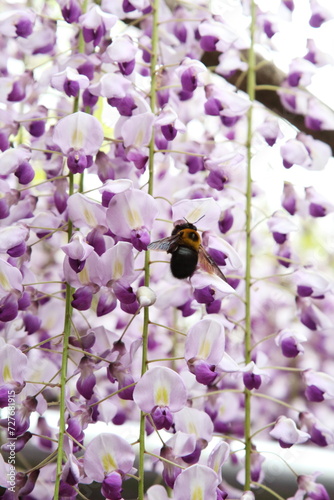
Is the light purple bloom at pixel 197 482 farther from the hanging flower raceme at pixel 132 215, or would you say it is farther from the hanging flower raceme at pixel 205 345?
the hanging flower raceme at pixel 132 215

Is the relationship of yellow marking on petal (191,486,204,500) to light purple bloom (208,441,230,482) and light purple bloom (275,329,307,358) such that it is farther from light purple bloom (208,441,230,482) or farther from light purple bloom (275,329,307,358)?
light purple bloom (275,329,307,358)

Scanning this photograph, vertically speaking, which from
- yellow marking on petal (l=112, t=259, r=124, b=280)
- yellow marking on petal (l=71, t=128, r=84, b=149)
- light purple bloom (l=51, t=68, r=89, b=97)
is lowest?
yellow marking on petal (l=112, t=259, r=124, b=280)

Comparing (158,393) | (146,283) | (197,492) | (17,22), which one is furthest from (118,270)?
(17,22)

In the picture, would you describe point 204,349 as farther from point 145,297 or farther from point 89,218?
point 89,218

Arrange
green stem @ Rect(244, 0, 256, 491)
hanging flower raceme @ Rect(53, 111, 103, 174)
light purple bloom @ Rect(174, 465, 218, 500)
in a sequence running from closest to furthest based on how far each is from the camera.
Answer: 1. light purple bloom @ Rect(174, 465, 218, 500)
2. hanging flower raceme @ Rect(53, 111, 103, 174)
3. green stem @ Rect(244, 0, 256, 491)

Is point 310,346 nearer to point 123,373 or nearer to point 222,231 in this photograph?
point 222,231

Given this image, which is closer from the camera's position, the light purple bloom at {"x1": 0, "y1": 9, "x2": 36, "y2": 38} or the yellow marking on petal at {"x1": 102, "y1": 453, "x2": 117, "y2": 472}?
the yellow marking on petal at {"x1": 102, "y1": 453, "x2": 117, "y2": 472}

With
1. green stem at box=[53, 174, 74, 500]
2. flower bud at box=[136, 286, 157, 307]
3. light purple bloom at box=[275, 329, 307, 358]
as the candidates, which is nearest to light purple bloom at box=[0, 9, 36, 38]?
green stem at box=[53, 174, 74, 500]
